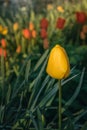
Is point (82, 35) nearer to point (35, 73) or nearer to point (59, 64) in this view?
point (35, 73)

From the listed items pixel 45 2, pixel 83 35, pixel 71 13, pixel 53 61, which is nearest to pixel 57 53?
pixel 53 61

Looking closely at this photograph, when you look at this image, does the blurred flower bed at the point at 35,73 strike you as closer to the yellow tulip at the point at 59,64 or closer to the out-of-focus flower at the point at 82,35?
the out-of-focus flower at the point at 82,35

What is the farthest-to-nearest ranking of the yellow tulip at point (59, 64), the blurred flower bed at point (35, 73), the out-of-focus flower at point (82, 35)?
the out-of-focus flower at point (82, 35), the blurred flower bed at point (35, 73), the yellow tulip at point (59, 64)

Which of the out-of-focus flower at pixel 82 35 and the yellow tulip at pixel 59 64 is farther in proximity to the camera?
the out-of-focus flower at pixel 82 35

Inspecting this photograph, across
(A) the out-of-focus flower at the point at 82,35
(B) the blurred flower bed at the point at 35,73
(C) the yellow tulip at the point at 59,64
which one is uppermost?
(C) the yellow tulip at the point at 59,64

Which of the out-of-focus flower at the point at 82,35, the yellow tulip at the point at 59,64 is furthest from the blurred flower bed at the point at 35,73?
the yellow tulip at the point at 59,64

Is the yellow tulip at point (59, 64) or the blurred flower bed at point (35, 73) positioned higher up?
the yellow tulip at point (59, 64)

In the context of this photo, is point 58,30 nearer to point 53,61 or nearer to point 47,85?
point 47,85

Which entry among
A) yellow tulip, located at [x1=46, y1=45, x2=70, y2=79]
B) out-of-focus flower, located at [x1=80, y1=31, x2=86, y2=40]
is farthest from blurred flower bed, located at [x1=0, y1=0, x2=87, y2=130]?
yellow tulip, located at [x1=46, y1=45, x2=70, y2=79]

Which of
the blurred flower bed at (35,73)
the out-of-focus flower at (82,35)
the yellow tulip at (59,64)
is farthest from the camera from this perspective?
the out-of-focus flower at (82,35)
